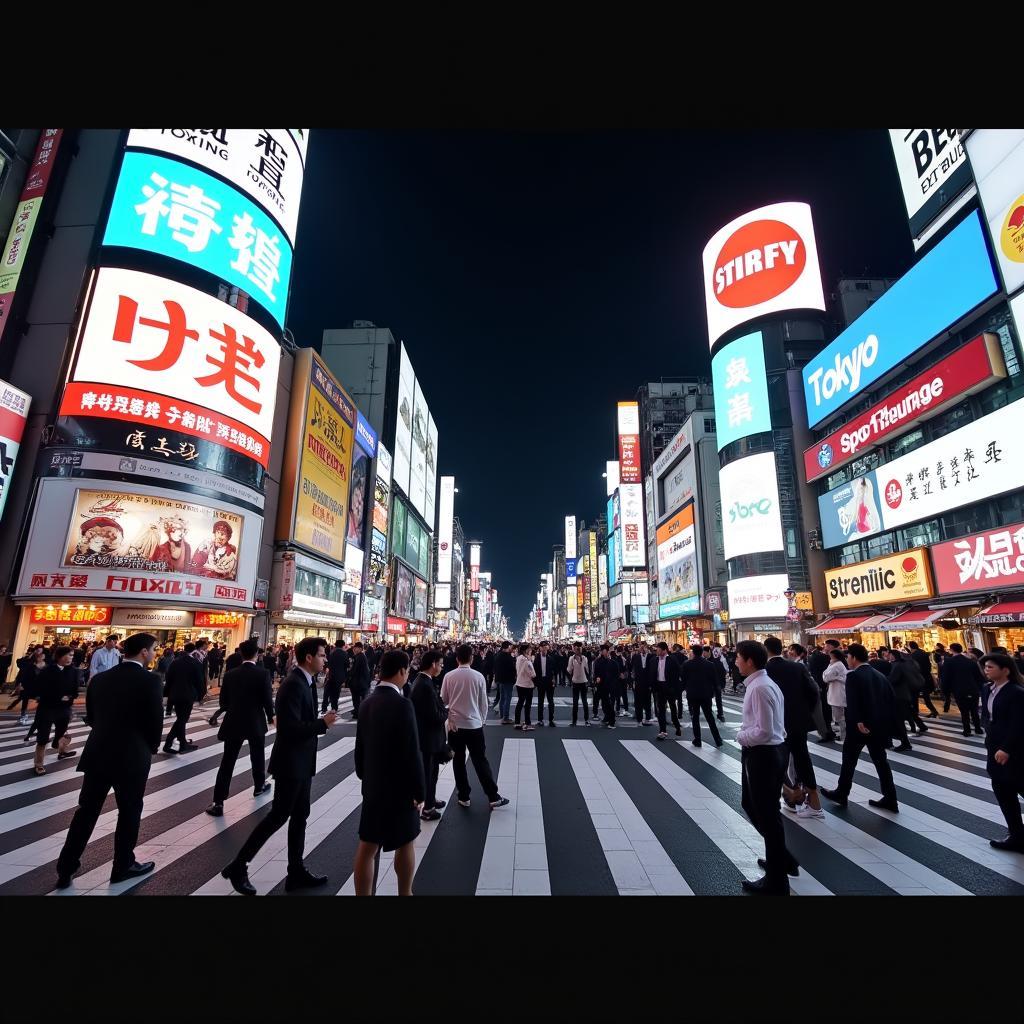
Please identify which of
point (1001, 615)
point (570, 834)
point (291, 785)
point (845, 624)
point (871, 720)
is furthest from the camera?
point (845, 624)

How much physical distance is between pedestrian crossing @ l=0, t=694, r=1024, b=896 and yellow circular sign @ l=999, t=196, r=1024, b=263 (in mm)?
17737

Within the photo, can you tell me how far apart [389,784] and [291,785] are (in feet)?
3.92

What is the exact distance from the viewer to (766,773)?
440cm

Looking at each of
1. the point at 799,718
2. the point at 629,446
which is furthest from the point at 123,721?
the point at 629,446

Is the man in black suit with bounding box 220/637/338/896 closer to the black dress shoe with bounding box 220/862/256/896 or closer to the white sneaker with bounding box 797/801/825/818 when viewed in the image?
the black dress shoe with bounding box 220/862/256/896

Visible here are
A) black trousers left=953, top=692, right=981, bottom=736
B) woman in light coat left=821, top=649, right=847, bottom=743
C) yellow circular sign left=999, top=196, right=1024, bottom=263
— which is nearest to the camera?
woman in light coat left=821, top=649, right=847, bottom=743

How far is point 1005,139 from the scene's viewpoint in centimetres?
1795

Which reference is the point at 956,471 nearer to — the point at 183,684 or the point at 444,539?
the point at 183,684

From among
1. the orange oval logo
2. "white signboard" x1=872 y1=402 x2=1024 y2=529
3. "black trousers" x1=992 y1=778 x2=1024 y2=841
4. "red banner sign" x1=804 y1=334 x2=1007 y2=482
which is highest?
the orange oval logo

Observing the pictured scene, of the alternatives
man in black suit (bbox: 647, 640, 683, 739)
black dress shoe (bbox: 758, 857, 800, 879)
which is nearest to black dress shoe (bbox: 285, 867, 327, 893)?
→ black dress shoe (bbox: 758, 857, 800, 879)

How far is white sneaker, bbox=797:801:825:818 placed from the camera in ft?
20.3

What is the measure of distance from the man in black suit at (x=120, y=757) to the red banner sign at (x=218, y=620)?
20.9 metres
